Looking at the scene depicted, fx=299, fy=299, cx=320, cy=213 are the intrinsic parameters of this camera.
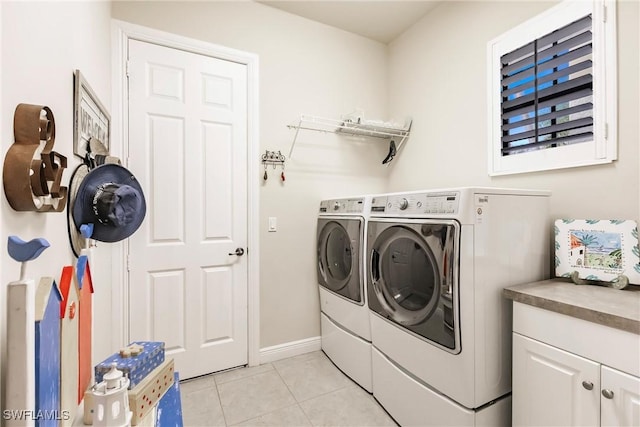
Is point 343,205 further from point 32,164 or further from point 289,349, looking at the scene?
point 32,164

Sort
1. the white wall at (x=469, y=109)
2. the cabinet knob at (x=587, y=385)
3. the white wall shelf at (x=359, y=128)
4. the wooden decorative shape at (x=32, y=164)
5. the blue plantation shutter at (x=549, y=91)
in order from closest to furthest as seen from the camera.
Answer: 1. the wooden decorative shape at (x=32, y=164)
2. the cabinet knob at (x=587, y=385)
3. the white wall at (x=469, y=109)
4. the blue plantation shutter at (x=549, y=91)
5. the white wall shelf at (x=359, y=128)

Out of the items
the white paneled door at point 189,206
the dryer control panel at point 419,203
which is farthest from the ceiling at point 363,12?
the dryer control panel at point 419,203

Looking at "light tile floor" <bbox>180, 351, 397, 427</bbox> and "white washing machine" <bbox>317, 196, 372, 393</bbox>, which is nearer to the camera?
"light tile floor" <bbox>180, 351, 397, 427</bbox>

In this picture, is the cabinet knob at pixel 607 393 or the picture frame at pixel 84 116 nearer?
the cabinet knob at pixel 607 393

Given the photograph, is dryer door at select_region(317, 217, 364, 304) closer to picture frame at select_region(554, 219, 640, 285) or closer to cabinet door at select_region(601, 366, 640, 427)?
picture frame at select_region(554, 219, 640, 285)

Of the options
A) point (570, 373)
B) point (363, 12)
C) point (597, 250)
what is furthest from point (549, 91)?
point (363, 12)

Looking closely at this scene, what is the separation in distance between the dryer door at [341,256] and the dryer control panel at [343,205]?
0.22 ft

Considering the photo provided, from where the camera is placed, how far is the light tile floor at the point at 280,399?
5.66 feet

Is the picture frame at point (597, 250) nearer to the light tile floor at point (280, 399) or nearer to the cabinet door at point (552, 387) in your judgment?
the cabinet door at point (552, 387)

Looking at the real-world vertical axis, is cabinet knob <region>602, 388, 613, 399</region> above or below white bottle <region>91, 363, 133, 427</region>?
below

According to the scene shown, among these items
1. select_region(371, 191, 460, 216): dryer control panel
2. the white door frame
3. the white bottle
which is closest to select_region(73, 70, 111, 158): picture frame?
the white door frame

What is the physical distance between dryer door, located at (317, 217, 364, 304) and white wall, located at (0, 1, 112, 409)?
4.78 feet

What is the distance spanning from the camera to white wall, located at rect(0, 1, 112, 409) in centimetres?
69

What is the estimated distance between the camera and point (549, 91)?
5.57ft
